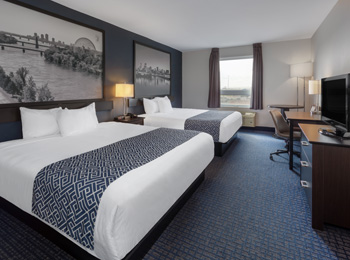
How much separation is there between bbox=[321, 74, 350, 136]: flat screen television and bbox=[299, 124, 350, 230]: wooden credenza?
221 mm

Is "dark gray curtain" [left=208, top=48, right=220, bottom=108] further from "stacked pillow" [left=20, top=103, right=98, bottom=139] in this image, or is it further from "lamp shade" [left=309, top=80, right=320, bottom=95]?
"stacked pillow" [left=20, top=103, right=98, bottom=139]

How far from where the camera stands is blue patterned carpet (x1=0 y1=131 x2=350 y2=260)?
1.70m

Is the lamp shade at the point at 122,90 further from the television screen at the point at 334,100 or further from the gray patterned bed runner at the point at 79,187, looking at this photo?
the television screen at the point at 334,100

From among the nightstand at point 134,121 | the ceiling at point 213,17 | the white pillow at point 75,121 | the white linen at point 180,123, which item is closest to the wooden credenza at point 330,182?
the white linen at point 180,123

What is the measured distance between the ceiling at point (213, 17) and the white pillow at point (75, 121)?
1.75 m

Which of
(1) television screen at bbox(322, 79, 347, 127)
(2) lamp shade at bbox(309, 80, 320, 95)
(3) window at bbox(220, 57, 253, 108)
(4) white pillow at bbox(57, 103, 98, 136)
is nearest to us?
(1) television screen at bbox(322, 79, 347, 127)

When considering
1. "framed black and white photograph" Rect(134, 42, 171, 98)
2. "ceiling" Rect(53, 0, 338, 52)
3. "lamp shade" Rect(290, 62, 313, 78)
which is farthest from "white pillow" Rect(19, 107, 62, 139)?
"lamp shade" Rect(290, 62, 313, 78)

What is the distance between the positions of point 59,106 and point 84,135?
849mm

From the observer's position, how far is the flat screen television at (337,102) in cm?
194

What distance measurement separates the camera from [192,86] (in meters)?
7.60

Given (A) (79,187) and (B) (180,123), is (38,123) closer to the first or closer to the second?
(A) (79,187)

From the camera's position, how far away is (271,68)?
6.34 metres

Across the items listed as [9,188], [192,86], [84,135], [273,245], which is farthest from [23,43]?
[192,86]

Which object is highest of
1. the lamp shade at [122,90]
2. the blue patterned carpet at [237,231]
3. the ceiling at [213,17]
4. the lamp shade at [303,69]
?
the ceiling at [213,17]
